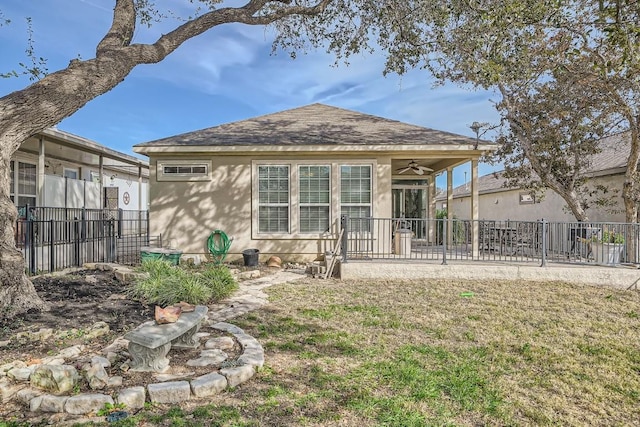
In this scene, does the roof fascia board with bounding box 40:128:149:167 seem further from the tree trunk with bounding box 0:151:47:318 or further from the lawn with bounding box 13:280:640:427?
the lawn with bounding box 13:280:640:427

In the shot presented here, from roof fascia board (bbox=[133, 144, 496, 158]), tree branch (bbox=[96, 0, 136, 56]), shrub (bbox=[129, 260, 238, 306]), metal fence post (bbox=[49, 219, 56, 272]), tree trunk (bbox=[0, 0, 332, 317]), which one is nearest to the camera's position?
tree trunk (bbox=[0, 0, 332, 317])

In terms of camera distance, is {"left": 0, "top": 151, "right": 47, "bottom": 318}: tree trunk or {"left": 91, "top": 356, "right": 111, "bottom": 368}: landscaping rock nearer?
{"left": 91, "top": 356, "right": 111, "bottom": 368}: landscaping rock

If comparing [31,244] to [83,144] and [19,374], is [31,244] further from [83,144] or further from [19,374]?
[19,374]

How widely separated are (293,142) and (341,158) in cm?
127

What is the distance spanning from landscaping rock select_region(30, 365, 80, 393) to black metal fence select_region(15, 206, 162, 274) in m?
5.34

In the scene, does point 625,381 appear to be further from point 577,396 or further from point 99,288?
point 99,288

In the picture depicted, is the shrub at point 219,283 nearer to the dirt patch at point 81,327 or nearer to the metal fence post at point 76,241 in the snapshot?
the dirt patch at point 81,327

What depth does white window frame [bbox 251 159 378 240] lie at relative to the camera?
9641 mm

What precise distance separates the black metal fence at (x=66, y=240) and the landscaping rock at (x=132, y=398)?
19.4ft

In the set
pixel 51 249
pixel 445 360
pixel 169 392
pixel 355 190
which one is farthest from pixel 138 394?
pixel 355 190

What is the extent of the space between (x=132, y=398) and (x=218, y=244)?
23.0 feet

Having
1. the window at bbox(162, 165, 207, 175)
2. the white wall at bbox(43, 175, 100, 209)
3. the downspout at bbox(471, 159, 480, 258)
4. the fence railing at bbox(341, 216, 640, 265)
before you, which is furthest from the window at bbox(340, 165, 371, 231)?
the white wall at bbox(43, 175, 100, 209)

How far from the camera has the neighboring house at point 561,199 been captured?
10.7m

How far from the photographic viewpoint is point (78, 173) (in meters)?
13.1
